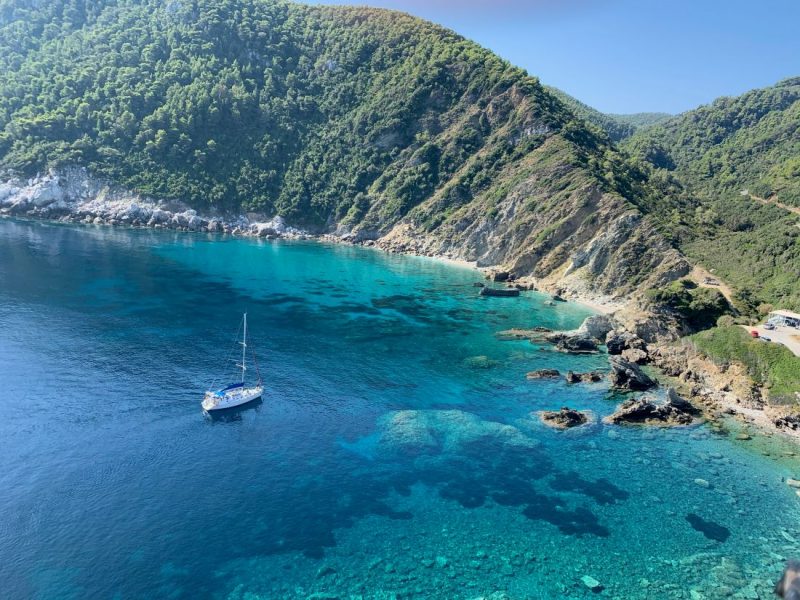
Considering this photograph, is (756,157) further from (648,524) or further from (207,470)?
(207,470)

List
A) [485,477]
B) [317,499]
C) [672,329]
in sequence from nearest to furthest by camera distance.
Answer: [317,499], [485,477], [672,329]

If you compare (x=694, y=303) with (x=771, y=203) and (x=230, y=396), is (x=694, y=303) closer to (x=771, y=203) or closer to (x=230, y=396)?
(x=771, y=203)

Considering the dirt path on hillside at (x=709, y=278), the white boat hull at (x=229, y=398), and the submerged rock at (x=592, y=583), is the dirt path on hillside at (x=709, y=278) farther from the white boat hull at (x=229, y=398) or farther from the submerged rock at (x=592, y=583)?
the white boat hull at (x=229, y=398)

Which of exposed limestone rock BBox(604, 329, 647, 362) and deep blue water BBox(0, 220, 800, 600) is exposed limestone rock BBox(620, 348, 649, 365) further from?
deep blue water BBox(0, 220, 800, 600)

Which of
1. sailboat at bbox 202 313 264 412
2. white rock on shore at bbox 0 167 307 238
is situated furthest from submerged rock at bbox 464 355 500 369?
white rock on shore at bbox 0 167 307 238

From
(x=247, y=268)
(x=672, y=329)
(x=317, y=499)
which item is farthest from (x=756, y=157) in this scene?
(x=317, y=499)

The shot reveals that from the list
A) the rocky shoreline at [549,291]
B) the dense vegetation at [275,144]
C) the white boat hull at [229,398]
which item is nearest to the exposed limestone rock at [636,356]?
the rocky shoreline at [549,291]

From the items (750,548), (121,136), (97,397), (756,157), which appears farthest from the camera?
(121,136)
